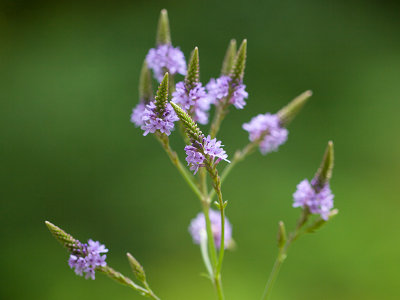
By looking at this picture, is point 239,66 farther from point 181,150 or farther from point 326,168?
point 181,150

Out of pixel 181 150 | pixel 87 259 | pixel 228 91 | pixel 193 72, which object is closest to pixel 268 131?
pixel 228 91

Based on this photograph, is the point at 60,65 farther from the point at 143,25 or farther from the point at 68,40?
the point at 143,25

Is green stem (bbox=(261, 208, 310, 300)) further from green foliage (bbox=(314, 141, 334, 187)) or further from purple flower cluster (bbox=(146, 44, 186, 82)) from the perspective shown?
purple flower cluster (bbox=(146, 44, 186, 82))

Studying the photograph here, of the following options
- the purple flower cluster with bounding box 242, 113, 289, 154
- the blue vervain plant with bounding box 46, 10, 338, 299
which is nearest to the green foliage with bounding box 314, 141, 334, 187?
the blue vervain plant with bounding box 46, 10, 338, 299

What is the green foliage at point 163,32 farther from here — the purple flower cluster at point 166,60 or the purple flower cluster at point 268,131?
the purple flower cluster at point 268,131

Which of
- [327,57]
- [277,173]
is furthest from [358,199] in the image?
[327,57]

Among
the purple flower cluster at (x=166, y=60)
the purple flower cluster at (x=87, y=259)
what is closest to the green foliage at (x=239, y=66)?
the purple flower cluster at (x=166, y=60)

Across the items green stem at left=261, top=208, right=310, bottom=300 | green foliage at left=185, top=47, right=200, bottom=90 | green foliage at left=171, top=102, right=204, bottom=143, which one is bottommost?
green stem at left=261, top=208, right=310, bottom=300
